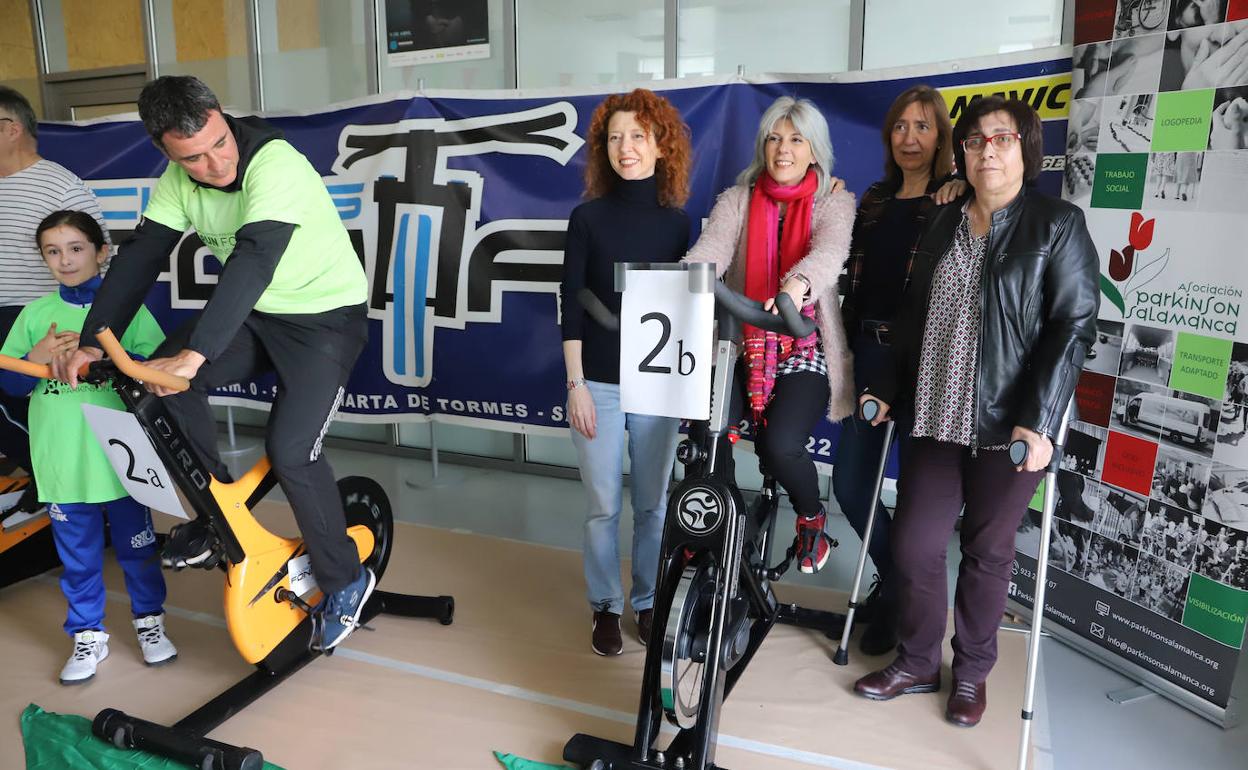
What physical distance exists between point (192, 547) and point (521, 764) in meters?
1.05

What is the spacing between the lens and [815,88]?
3203 millimetres

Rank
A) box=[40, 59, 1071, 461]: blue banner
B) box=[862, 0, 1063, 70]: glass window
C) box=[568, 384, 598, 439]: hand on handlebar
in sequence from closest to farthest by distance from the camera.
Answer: box=[568, 384, 598, 439]: hand on handlebar, box=[862, 0, 1063, 70]: glass window, box=[40, 59, 1071, 461]: blue banner

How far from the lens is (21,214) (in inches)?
121

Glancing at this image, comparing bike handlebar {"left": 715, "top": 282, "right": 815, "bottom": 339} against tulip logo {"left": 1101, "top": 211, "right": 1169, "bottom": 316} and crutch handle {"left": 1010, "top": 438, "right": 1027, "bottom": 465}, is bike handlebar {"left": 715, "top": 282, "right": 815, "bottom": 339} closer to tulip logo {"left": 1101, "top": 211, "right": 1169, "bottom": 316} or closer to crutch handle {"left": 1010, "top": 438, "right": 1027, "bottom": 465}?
crutch handle {"left": 1010, "top": 438, "right": 1027, "bottom": 465}

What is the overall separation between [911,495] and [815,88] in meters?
1.69

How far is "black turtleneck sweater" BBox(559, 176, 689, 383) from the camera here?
238 centimetres

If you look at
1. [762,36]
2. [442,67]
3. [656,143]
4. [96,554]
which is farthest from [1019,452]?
[442,67]

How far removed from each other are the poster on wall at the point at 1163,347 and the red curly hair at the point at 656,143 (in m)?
1.31

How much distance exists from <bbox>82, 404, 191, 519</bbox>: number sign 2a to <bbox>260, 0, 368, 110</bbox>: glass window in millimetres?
2544

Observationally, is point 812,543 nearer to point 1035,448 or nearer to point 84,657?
point 1035,448

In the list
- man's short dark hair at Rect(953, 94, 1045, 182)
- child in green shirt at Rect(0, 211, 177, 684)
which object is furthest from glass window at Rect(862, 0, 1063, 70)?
child in green shirt at Rect(0, 211, 177, 684)

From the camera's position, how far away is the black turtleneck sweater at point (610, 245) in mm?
2375

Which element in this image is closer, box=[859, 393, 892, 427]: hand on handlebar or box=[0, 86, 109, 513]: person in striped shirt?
box=[859, 393, 892, 427]: hand on handlebar

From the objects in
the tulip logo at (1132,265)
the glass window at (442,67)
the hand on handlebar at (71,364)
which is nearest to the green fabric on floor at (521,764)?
the hand on handlebar at (71,364)
